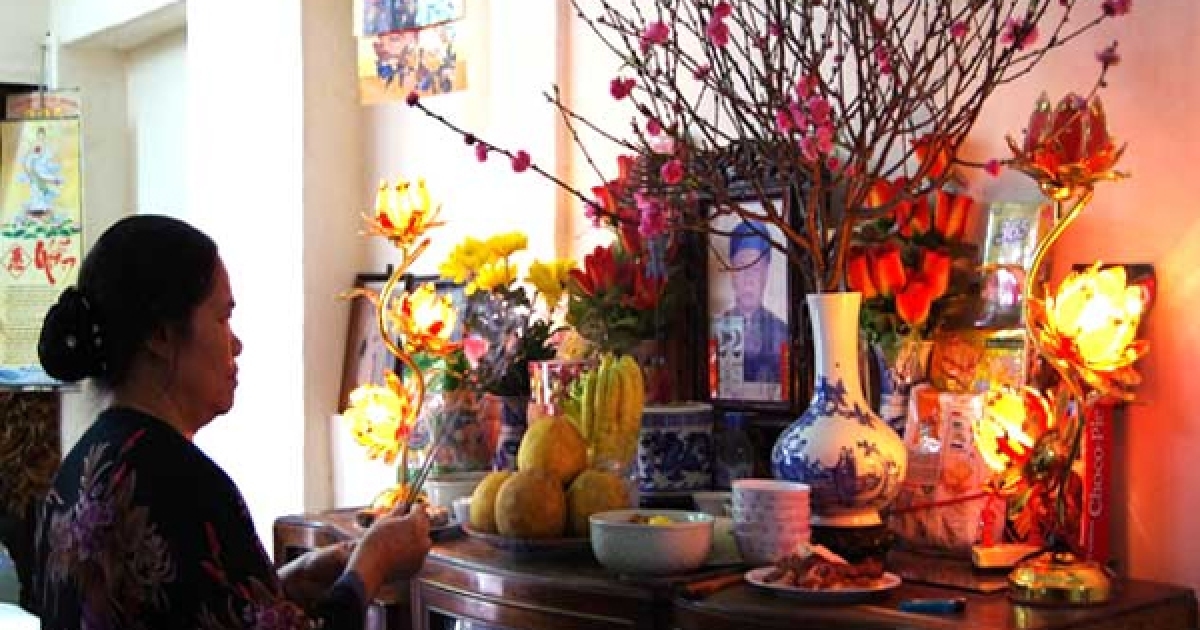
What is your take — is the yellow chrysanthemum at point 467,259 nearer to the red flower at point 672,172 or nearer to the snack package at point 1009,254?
the red flower at point 672,172

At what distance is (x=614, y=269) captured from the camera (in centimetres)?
221

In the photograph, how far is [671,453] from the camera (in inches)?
79.1

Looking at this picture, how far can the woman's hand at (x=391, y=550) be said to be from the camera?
1.68 m

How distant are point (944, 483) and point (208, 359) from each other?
86 centimetres

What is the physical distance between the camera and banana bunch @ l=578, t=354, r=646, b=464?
6.56 ft

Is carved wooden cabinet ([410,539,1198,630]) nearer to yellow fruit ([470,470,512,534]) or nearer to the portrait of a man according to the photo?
yellow fruit ([470,470,512,534])

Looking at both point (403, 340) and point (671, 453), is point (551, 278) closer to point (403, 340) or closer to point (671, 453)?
point (403, 340)


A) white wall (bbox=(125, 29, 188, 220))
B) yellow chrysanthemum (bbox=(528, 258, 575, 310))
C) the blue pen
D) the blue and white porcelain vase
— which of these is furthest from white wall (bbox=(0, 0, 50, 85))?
the blue pen

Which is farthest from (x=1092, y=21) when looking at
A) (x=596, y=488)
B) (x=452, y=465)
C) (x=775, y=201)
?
(x=452, y=465)

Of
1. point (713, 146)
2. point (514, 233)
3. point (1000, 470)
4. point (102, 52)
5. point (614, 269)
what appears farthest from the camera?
point (102, 52)

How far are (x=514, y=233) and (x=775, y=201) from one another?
0.53 metres

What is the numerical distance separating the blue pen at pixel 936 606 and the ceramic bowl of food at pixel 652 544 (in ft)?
0.92

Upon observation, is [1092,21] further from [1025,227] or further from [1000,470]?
[1000,470]

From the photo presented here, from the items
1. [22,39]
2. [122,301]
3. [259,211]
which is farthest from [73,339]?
[22,39]
